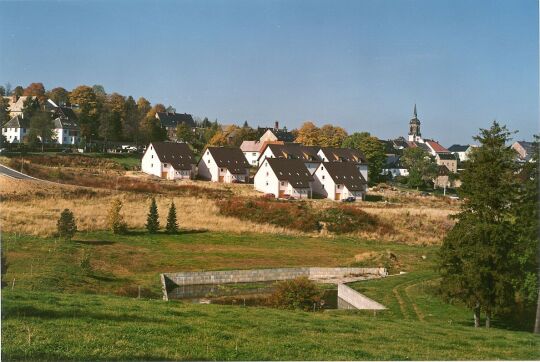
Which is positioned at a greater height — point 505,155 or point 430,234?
point 505,155

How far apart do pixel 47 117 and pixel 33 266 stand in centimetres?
5261

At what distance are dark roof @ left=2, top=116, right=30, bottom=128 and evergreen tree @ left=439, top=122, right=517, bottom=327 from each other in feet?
212

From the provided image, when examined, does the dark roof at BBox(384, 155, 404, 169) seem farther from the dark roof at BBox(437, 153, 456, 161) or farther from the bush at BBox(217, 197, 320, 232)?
the bush at BBox(217, 197, 320, 232)

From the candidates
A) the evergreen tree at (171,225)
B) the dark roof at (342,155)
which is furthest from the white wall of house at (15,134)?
the evergreen tree at (171,225)

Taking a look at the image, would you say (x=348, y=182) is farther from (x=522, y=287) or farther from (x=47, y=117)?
(x=522, y=287)

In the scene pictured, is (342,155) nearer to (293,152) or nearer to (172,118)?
(293,152)

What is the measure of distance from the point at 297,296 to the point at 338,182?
44516 millimetres

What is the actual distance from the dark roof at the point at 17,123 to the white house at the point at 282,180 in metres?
31.3

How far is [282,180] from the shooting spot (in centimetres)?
6338

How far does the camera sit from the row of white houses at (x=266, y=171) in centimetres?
6400

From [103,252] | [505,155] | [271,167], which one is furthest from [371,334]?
[271,167]

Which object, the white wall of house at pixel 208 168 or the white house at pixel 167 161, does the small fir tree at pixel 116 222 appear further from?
the white wall of house at pixel 208 168

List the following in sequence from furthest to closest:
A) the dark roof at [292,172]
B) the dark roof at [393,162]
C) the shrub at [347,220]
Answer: the dark roof at [393,162] → the dark roof at [292,172] → the shrub at [347,220]

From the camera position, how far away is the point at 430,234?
44.9 metres
